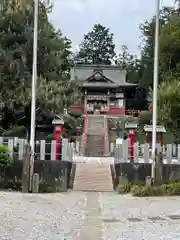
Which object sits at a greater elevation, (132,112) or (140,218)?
(132,112)

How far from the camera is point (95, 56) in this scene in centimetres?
9069

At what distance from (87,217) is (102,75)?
4614 centimetres

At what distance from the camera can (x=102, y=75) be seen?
55.9 metres

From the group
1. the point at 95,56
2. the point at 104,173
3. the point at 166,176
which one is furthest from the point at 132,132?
the point at 95,56

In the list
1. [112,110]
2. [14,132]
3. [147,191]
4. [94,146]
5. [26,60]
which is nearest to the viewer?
[147,191]

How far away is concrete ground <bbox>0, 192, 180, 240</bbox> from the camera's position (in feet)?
26.8

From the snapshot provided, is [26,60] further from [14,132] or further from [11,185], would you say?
[11,185]

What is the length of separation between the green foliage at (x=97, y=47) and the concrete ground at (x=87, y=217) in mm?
76362

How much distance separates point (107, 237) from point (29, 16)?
21.3m

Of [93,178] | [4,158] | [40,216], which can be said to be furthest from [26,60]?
[40,216]

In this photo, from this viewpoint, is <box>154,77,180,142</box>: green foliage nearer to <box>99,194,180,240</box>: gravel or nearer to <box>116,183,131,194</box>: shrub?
<box>116,183,131,194</box>: shrub

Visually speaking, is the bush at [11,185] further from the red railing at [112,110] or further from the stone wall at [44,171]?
the red railing at [112,110]

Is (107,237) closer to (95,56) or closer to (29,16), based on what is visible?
(29,16)

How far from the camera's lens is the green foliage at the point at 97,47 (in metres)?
90.4
